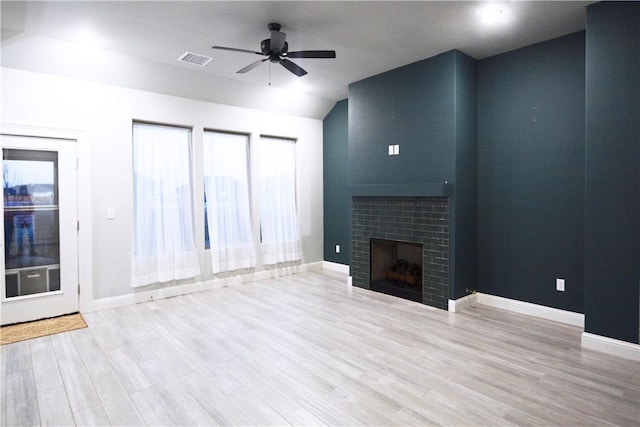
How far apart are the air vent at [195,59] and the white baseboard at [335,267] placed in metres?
3.88

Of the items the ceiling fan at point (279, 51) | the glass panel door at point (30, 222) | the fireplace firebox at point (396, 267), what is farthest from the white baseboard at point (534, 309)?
the glass panel door at point (30, 222)

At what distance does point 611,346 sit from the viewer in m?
3.08

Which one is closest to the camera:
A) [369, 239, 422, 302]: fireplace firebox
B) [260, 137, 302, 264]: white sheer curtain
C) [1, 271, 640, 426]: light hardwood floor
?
[1, 271, 640, 426]: light hardwood floor

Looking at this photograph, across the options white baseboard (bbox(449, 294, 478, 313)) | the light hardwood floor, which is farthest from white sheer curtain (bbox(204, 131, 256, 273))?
white baseboard (bbox(449, 294, 478, 313))

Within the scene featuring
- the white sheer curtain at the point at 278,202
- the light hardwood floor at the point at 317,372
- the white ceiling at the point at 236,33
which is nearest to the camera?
the light hardwood floor at the point at 317,372

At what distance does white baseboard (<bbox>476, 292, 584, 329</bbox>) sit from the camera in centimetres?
376

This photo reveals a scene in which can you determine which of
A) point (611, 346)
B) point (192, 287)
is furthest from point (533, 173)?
point (192, 287)

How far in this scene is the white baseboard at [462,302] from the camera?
4.23 metres

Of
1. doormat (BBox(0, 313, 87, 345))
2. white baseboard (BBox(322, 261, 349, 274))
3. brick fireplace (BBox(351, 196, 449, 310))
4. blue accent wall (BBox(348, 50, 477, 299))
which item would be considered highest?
blue accent wall (BBox(348, 50, 477, 299))

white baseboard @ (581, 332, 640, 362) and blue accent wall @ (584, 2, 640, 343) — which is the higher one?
blue accent wall @ (584, 2, 640, 343)

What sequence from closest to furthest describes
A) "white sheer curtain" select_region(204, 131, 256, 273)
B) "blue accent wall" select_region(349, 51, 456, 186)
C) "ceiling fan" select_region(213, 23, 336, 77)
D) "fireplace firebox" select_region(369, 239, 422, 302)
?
"ceiling fan" select_region(213, 23, 336, 77), "blue accent wall" select_region(349, 51, 456, 186), "fireplace firebox" select_region(369, 239, 422, 302), "white sheer curtain" select_region(204, 131, 256, 273)

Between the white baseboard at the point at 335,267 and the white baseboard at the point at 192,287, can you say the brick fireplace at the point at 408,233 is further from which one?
the white baseboard at the point at 192,287

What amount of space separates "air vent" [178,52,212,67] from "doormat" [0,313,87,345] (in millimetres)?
3260

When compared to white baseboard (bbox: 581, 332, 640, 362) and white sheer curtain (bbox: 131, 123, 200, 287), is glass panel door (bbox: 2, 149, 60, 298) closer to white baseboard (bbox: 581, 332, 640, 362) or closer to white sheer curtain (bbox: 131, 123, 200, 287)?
white sheer curtain (bbox: 131, 123, 200, 287)
